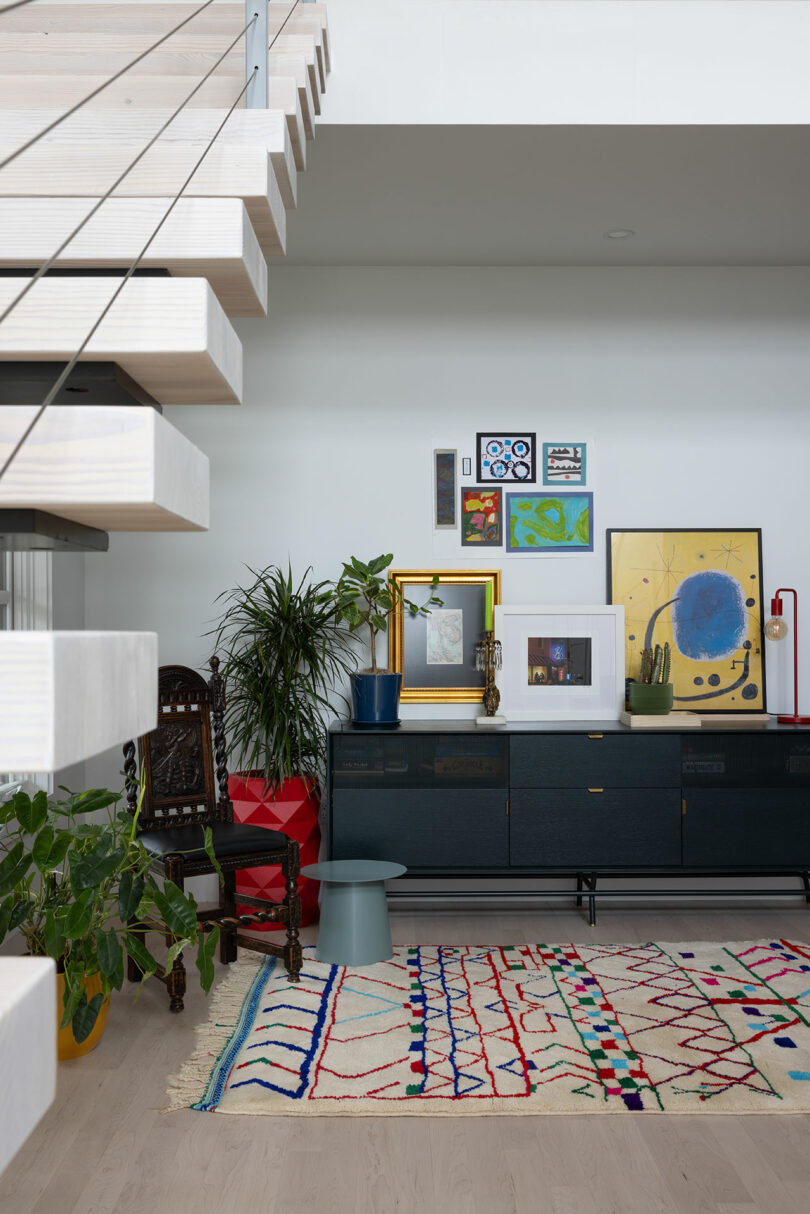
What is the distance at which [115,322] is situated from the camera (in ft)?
4.60

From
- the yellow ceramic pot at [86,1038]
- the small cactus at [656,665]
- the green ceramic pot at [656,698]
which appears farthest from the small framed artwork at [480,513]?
the yellow ceramic pot at [86,1038]

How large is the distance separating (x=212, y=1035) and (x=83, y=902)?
2.49 ft

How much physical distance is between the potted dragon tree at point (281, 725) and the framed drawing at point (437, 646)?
14.0 inches

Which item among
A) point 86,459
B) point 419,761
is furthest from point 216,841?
point 86,459

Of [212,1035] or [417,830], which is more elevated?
[417,830]

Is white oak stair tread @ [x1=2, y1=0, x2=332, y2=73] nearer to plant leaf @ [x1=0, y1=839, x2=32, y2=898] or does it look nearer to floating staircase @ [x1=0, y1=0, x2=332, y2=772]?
floating staircase @ [x1=0, y1=0, x2=332, y2=772]

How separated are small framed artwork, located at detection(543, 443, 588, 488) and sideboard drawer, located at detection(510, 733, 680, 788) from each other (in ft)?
3.84

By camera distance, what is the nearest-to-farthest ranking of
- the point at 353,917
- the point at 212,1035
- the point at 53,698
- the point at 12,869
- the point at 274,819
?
the point at 53,698 < the point at 12,869 < the point at 212,1035 < the point at 353,917 < the point at 274,819

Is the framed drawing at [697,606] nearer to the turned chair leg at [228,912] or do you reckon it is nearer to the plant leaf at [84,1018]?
the turned chair leg at [228,912]

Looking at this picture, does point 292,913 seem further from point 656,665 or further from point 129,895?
point 656,665

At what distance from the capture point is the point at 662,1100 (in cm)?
263

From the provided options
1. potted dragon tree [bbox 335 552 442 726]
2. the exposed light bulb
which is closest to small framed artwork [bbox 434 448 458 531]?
potted dragon tree [bbox 335 552 442 726]

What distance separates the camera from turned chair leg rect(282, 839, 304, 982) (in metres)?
3.45

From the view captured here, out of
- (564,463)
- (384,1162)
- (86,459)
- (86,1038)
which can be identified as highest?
(564,463)
